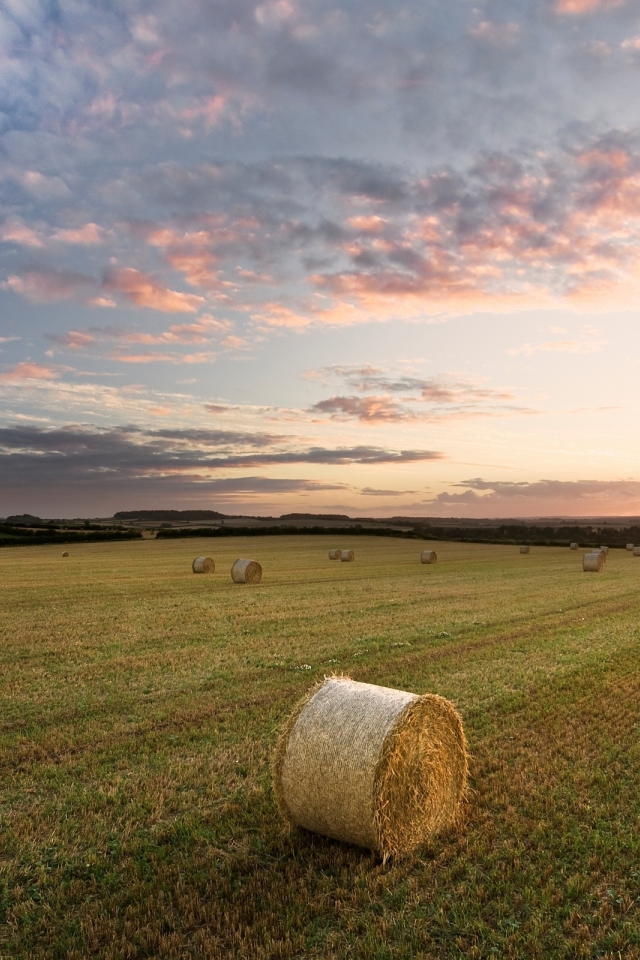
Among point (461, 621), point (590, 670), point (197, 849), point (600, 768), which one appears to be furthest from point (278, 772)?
point (461, 621)

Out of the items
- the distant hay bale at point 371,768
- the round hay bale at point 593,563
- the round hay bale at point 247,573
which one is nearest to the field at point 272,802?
the distant hay bale at point 371,768

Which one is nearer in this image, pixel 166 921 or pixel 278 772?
pixel 166 921

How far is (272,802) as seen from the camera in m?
7.26

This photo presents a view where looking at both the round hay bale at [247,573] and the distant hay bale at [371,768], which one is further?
the round hay bale at [247,573]

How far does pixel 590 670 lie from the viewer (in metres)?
13.1

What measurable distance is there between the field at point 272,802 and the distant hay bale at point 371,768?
0.23 metres

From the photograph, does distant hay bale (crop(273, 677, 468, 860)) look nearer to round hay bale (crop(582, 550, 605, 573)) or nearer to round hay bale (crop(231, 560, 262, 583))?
round hay bale (crop(231, 560, 262, 583))

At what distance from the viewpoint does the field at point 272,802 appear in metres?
5.10

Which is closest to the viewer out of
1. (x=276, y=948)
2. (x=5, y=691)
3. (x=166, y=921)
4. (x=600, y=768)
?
(x=276, y=948)

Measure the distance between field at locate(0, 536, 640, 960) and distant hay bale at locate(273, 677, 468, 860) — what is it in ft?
0.76

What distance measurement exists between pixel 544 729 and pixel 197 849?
519 centimetres

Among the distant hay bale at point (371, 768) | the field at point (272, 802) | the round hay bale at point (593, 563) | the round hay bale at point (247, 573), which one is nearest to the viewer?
the field at point (272, 802)

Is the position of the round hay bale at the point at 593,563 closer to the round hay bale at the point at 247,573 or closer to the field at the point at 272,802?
the round hay bale at the point at 247,573

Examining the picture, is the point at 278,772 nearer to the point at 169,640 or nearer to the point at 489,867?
the point at 489,867
